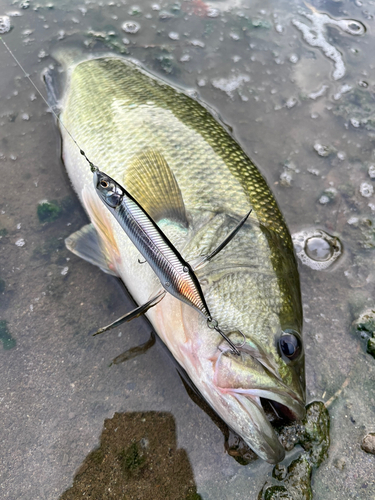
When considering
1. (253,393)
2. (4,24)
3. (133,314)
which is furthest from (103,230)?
(4,24)

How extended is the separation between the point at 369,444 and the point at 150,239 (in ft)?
6.38

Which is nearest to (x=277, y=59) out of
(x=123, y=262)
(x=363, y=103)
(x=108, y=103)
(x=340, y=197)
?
(x=363, y=103)

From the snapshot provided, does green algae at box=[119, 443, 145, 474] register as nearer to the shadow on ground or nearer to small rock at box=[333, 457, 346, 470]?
the shadow on ground

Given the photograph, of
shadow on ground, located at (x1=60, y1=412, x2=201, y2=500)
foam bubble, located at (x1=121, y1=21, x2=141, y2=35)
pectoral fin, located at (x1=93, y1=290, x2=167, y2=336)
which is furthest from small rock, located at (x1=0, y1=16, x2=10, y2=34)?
shadow on ground, located at (x1=60, y1=412, x2=201, y2=500)

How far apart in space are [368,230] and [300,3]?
323cm

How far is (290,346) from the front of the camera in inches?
77.2

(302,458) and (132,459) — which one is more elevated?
(302,458)

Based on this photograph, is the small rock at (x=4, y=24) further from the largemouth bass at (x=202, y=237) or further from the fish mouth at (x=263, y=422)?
the fish mouth at (x=263, y=422)

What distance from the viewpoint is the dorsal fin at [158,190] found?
7.36 ft

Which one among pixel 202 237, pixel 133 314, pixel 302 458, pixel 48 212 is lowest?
pixel 302 458

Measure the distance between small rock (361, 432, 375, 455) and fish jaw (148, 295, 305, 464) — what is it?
605 millimetres

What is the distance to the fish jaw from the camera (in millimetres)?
1790

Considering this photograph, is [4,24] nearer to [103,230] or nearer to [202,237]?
[103,230]

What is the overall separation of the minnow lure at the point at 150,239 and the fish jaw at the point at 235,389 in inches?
21.9
